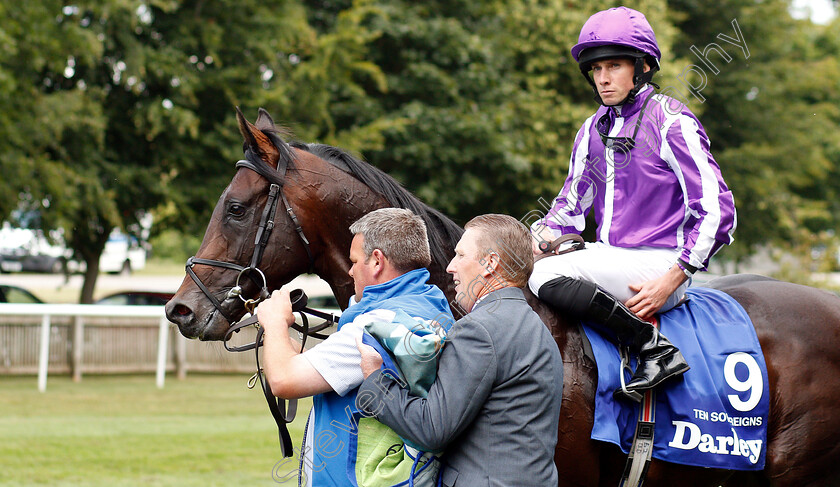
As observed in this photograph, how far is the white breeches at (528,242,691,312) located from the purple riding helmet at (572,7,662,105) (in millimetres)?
614

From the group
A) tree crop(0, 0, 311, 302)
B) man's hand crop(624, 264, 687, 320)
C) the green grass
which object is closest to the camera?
man's hand crop(624, 264, 687, 320)

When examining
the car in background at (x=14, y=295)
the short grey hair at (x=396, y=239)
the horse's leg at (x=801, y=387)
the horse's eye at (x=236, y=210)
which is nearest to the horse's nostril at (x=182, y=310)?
the horse's eye at (x=236, y=210)

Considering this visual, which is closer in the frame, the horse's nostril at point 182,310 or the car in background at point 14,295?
the horse's nostril at point 182,310

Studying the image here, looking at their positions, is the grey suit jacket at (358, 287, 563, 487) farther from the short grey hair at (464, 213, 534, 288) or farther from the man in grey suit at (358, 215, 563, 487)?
the short grey hair at (464, 213, 534, 288)

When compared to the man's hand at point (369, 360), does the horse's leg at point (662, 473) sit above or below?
below

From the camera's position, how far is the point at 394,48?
14.7 meters

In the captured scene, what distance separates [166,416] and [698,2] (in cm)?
1529

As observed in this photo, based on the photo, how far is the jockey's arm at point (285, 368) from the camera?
218 cm

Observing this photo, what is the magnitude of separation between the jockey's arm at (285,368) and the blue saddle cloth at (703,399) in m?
1.13

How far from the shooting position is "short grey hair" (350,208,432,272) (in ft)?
7.77

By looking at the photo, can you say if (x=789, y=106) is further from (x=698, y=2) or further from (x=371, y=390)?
(x=371, y=390)

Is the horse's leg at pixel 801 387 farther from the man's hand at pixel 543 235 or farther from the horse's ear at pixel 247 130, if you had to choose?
the horse's ear at pixel 247 130

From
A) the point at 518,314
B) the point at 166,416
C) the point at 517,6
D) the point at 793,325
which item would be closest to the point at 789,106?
the point at 517,6

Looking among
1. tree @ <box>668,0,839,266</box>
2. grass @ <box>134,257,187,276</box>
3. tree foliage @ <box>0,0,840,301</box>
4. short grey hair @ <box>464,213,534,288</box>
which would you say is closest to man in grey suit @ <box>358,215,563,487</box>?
short grey hair @ <box>464,213,534,288</box>
